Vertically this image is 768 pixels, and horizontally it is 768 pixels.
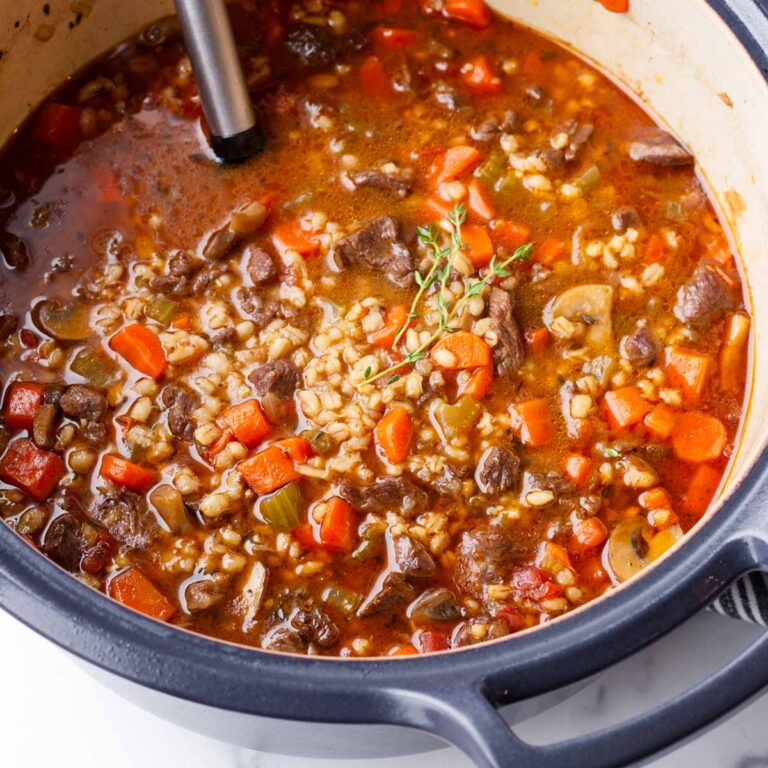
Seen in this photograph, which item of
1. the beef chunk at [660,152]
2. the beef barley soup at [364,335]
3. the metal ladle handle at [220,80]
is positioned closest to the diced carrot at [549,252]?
the beef barley soup at [364,335]

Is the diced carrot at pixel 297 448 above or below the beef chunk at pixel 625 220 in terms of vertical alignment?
below

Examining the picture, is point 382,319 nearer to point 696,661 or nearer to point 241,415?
point 241,415

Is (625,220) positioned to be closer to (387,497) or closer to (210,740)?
(387,497)

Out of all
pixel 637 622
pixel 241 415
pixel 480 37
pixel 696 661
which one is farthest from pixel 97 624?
pixel 480 37

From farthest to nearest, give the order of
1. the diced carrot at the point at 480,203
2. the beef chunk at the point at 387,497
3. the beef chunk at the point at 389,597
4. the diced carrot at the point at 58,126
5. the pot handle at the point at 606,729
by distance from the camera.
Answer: the diced carrot at the point at 58,126 < the diced carrot at the point at 480,203 < the beef chunk at the point at 387,497 < the beef chunk at the point at 389,597 < the pot handle at the point at 606,729

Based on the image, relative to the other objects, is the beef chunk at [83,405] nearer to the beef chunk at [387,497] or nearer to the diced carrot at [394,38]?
the beef chunk at [387,497]

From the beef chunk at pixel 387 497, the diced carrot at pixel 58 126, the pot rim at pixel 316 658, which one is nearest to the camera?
the pot rim at pixel 316 658
